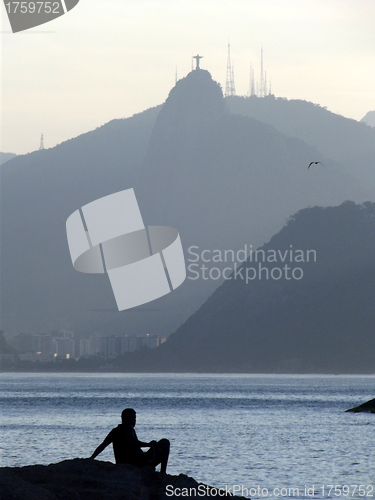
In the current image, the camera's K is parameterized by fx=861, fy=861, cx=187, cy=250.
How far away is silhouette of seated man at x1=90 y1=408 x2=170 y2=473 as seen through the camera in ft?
64.8

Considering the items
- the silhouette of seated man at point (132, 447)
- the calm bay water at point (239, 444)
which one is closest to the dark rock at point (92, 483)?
the silhouette of seated man at point (132, 447)

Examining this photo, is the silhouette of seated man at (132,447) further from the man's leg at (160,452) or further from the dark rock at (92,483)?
the dark rock at (92,483)

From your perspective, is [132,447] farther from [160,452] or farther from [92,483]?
[92,483]

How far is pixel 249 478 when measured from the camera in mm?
38969

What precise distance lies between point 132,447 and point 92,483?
4.06ft

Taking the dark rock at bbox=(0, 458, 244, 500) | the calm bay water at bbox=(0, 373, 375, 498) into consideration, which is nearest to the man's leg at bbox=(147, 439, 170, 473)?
the dark rock at bbox=(0, 458, 244, 500)

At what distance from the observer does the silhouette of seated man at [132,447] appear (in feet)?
64.8

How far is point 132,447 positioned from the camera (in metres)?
20.0

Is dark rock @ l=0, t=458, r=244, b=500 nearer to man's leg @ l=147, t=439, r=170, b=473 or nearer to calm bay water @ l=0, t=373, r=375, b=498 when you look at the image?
man's leg @ l=147, t=439, r=170, b=473

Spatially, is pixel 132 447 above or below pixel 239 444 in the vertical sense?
above

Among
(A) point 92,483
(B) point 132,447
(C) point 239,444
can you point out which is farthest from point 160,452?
(C) point 239,444

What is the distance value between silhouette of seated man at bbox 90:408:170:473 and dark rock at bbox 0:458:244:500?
0.18m

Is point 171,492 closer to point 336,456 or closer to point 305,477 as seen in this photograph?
point 305,477

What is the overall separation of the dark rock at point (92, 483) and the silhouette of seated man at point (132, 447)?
184mm
